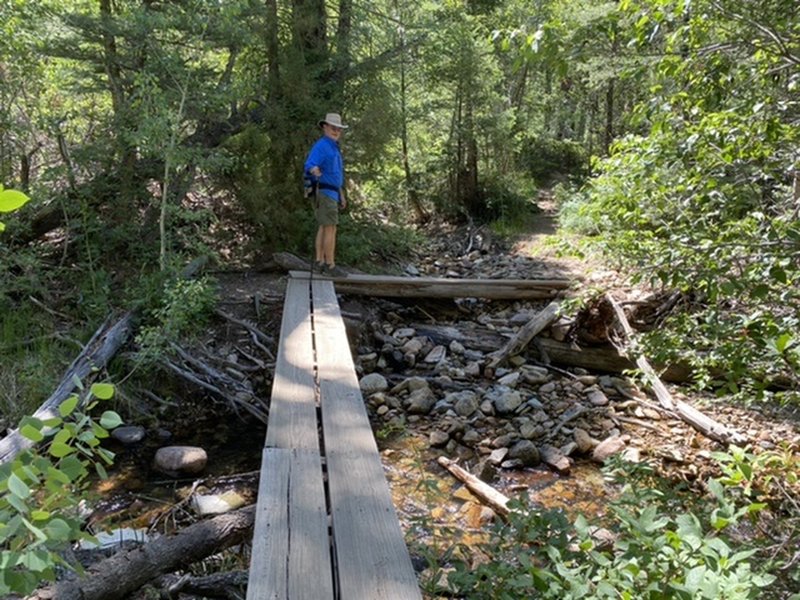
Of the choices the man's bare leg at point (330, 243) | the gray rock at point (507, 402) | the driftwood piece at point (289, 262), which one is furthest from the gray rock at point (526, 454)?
the driftwood piece at point (289, 262)

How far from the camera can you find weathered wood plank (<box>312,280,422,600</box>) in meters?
2.29

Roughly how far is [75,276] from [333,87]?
15.8ft

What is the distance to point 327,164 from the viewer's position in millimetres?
7480

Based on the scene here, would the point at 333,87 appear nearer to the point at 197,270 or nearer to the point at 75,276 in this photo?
the point at 197,270

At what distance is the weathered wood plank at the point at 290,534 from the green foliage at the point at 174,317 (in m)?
3.53

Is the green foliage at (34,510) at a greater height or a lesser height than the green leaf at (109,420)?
lesser

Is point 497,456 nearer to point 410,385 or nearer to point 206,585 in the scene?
point 410,385

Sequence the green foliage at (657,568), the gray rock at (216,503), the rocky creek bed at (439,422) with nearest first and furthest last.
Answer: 1. the green foliage at (657,568)
2. the gray rock at (216,503)
3. the rocky creek bed at (439,422)

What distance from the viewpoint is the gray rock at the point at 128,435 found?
18.8 feet

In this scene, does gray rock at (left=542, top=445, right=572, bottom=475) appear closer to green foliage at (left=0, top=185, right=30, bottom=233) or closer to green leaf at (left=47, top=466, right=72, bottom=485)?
green leaf at (left=47, top=466, right=72, bottom=485)

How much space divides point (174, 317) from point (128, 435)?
53.0 inches

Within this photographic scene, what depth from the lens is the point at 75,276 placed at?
7.79m

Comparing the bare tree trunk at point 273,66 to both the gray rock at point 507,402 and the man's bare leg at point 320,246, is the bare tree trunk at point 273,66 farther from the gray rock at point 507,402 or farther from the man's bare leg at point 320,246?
the gray rock at point 507,402

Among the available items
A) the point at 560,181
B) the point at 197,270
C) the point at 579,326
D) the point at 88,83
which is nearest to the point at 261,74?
the point at 88,83
